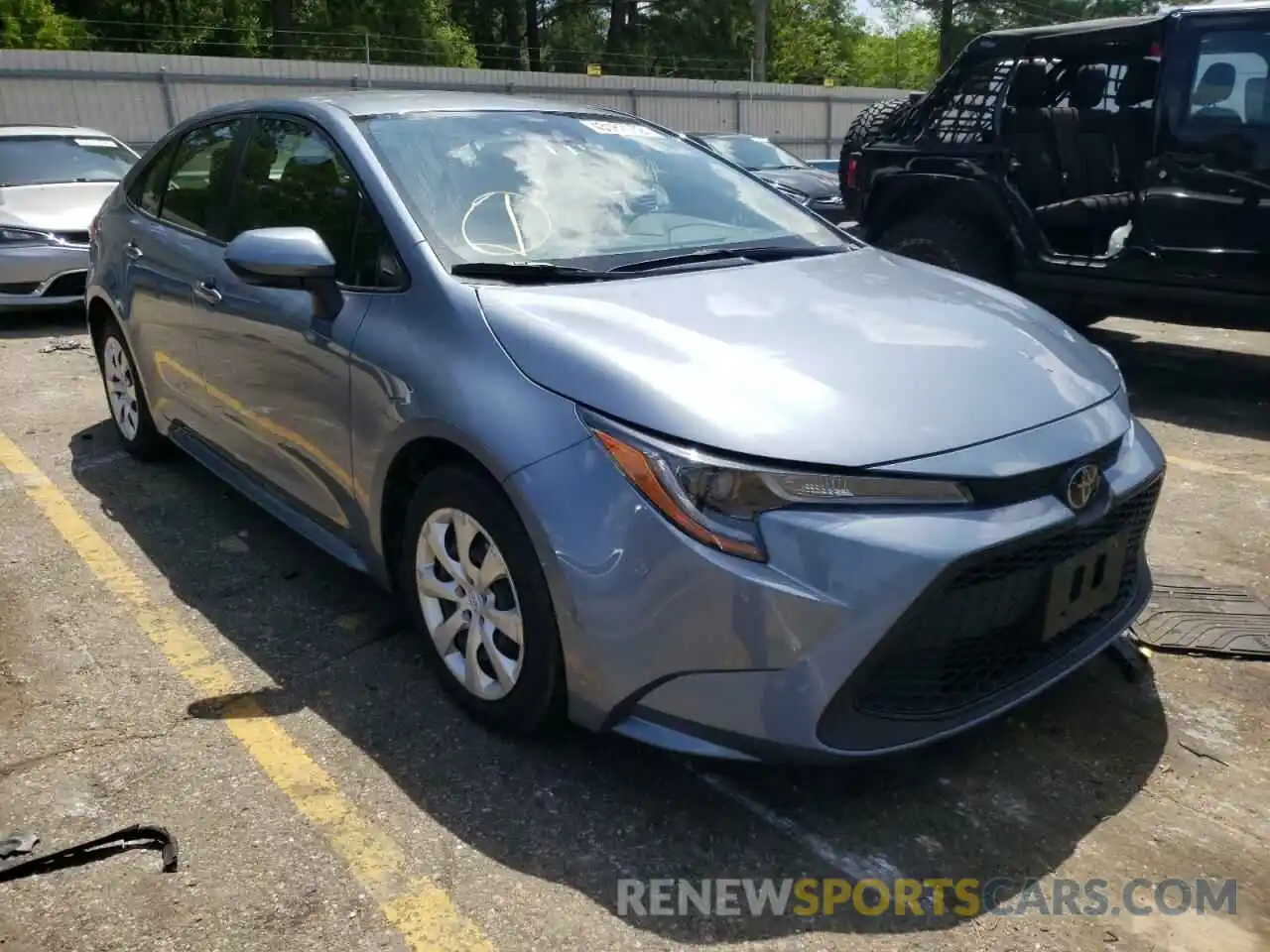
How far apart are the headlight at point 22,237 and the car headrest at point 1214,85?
7.62 m

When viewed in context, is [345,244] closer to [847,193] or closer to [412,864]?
[412,864]

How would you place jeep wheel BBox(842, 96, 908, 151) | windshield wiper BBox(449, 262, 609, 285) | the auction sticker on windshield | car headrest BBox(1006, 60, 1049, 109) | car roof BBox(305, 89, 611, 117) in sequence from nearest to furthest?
windshield wiper BBox(449, 262, 609, 285)
car roof BBox(305, 89, 611, 117)
the auction sticker on windshield
car headrest BBox(1006, 60, 1049, 109)
jeep wheel BBox(842, 96, 908, 151)

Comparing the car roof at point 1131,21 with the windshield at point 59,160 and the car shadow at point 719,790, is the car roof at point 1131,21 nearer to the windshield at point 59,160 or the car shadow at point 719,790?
the car shadow at point 719,790

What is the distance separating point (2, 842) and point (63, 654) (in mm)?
976

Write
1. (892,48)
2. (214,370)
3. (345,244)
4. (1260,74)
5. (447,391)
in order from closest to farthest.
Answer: (447,391)
(345,244)
(214,370)
(1260,74)
(892,48)

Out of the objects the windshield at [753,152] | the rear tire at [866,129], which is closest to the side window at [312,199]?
the rear tire at [866,129]

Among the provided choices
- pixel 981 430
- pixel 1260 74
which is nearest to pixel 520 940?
pixel 981 430

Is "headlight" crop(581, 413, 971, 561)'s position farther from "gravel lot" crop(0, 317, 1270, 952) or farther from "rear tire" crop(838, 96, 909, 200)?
"rear tire" crop(838, 96, 909, 200)

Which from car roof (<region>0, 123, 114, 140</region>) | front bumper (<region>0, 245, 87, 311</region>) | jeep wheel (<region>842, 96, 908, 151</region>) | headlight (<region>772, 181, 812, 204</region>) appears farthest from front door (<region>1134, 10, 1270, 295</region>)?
car roof (<region>0, 123, 114, 140</region>)

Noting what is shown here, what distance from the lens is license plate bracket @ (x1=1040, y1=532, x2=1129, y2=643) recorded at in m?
2.53

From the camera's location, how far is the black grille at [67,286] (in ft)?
27.2

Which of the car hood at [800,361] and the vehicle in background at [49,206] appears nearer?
the car hood at [800,361]

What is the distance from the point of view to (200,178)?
14.2ft

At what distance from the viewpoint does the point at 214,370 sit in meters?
3.93
